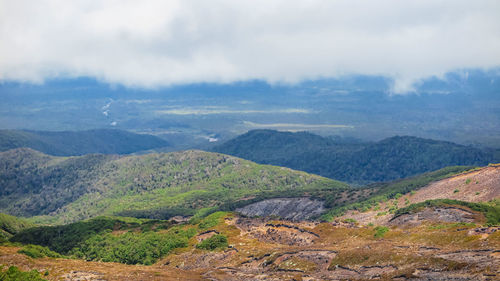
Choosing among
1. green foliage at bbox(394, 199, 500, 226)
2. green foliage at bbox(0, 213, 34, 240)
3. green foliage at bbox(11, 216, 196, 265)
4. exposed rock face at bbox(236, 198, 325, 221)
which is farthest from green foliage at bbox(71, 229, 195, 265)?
exposed rock face at bbox(236, 198, 325, 221)

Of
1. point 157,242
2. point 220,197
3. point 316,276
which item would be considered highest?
point 316,276

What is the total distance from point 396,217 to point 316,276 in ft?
87.7

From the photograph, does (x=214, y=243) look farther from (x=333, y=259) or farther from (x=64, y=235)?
(x=64, y=235)

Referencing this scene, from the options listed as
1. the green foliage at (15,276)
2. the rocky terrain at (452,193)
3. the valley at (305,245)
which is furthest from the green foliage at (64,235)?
the rocky terrain at (452,193)

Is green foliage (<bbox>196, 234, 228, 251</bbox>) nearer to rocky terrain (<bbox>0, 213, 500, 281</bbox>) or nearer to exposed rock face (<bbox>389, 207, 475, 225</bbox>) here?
rocky terrain (<bbox>0, 213, 500, 281</bbox>)

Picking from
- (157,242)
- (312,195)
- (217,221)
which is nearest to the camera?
(157,242)

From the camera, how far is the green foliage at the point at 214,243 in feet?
172

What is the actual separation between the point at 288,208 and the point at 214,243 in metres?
73.0

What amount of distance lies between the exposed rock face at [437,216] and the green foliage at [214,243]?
21306mm

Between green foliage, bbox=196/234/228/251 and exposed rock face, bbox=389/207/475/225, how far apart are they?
21.3 m

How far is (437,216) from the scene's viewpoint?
55.3 meters

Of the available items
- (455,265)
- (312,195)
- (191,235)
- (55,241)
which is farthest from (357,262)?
(312,195)

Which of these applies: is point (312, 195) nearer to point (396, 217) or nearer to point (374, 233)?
point (396, 217)

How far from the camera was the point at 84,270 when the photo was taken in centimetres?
4069
